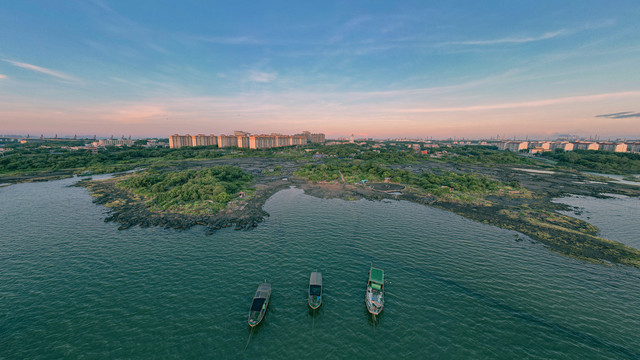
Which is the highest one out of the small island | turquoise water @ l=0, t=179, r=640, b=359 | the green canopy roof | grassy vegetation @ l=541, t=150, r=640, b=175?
grassy vegetation @ l=541, t=150, r=640, b=175

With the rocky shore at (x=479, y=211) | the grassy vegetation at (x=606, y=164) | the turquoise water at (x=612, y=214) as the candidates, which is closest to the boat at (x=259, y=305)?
the rocky shore at (x=479, y=211)

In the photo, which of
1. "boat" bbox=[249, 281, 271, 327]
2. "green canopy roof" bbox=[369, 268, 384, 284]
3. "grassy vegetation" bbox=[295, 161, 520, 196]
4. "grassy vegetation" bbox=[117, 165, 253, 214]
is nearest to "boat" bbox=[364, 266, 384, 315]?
"green canopy roof" bbox=[369, 268, 384, 284]

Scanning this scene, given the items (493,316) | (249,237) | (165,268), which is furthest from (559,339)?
(165,268)

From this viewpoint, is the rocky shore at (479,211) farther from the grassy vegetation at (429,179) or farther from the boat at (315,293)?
the boat at (315,293)

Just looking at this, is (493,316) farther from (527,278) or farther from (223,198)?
(223,198)

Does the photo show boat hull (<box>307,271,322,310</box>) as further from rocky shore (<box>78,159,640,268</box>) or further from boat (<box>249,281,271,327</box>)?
rocky shore (<box>78,159,640,268</box>)

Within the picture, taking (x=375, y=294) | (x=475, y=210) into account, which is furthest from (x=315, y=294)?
(x=475, y=210)
